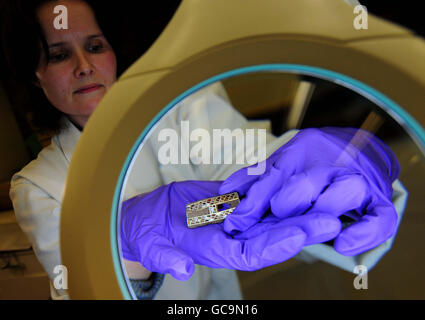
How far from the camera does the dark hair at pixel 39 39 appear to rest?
619mm

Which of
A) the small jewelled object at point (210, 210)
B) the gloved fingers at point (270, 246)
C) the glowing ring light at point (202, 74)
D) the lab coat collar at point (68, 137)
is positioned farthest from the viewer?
the lab coat collar at point (68, 137)

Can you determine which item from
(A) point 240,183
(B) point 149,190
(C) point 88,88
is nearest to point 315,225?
(A) point 240,183

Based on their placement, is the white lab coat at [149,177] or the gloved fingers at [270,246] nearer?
the gloved fingers at [270,246]

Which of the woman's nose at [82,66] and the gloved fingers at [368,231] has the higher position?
the woman's nose at [82,66]

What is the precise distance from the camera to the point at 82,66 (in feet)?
2.06

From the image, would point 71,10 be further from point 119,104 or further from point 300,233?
point 300,233

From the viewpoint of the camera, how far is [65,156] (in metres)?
0.70

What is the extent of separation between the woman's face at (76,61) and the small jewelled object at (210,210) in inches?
13.8

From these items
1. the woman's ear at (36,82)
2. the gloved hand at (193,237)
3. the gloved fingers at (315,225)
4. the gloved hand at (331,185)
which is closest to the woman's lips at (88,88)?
the woman's ear at (36,82)

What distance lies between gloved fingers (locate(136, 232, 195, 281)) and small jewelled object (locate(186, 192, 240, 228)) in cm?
7

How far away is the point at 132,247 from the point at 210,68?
0.44 m

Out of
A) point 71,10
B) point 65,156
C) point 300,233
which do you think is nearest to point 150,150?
point 65,156

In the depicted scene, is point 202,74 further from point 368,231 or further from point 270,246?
point 368,231

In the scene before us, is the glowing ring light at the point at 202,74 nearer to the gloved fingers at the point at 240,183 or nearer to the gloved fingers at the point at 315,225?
the gloved fingers at the point at 315,225
